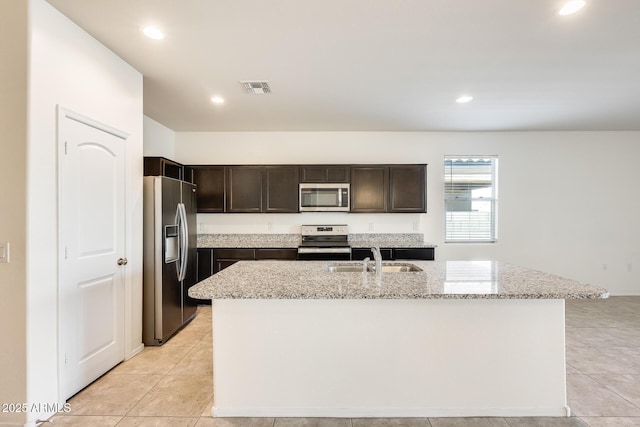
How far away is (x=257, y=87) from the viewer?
3.24 m

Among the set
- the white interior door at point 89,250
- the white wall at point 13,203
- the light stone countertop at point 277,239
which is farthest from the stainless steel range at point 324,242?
the white wall at point 13,203

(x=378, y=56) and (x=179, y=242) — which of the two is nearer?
(x=378, y=56)

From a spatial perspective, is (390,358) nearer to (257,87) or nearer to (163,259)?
(163,259)

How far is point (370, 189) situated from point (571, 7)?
9.93ft

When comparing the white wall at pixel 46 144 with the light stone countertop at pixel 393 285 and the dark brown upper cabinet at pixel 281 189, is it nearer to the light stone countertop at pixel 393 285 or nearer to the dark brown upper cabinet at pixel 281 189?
the light stone countertop at pixel 393 285

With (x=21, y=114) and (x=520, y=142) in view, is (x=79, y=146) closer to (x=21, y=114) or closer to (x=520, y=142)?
(x=21, y=114)

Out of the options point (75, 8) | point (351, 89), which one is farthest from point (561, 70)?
point (75, 8)

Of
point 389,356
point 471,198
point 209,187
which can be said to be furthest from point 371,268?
point 471,198

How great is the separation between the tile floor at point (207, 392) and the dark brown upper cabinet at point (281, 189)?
2.03 metres

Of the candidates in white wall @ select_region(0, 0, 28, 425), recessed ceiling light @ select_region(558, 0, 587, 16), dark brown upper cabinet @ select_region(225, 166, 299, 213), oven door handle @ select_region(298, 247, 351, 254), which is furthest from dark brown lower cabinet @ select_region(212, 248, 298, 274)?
recessed ceiling light @ select_region(558, 0, 587, 16)

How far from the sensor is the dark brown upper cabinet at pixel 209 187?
15.4 feet

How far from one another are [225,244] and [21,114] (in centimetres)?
323

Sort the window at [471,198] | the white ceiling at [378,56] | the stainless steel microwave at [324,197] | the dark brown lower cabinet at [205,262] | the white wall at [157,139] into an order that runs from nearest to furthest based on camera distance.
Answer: the white ceiling at [378,56], the white wall at [157,139], the dark brown lower cabinet at [205,262], the stainless steel microwave at [324,197], the window at [471,198]

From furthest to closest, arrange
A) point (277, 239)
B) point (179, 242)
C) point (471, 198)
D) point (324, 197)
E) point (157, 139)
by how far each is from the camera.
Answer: point (471, 198) < point (277, 239) < point (324, 197) < point (157, 139) < point (179, 242)
